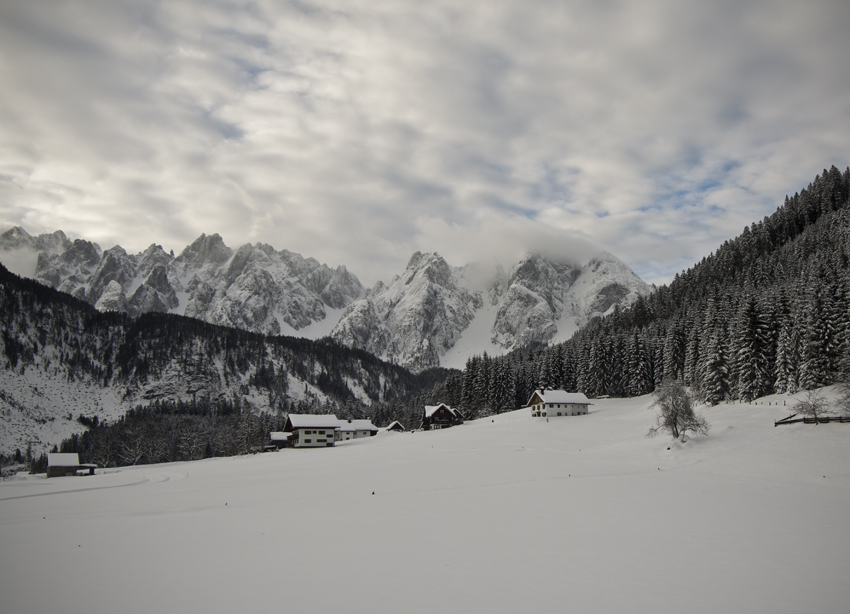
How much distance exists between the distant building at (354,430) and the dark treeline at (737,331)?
21903mm

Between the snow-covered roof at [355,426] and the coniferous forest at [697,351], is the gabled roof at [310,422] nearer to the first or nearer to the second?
the snow-covered roof at [355,426]

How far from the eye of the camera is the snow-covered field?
45.0ft

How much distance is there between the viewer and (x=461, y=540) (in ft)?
63.9

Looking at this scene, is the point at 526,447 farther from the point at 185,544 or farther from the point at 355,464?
the point at 185,544

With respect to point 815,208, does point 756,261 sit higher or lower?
lower

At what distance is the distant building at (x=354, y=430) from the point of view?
106250 millimetres

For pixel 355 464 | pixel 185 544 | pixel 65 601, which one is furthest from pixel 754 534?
pixel 355 464

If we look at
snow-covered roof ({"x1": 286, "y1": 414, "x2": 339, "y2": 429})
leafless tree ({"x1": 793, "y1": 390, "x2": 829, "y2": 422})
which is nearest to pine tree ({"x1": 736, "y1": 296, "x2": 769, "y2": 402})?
leafless tree ({"x1": 793, "y1": 390, "x2": 829, "y2": 422})

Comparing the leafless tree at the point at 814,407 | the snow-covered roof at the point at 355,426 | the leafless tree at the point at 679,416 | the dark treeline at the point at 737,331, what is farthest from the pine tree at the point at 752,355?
the snow-covered roof at the point at 355,426

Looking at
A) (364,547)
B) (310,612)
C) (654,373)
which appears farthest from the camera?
(654,373)

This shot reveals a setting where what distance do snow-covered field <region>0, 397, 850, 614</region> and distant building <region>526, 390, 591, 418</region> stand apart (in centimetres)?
4085

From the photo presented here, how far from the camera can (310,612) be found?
12.4m

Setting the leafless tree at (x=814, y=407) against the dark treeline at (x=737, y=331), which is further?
the dark treeline at (x=737, y=331)

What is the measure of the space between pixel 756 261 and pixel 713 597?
12202cm
